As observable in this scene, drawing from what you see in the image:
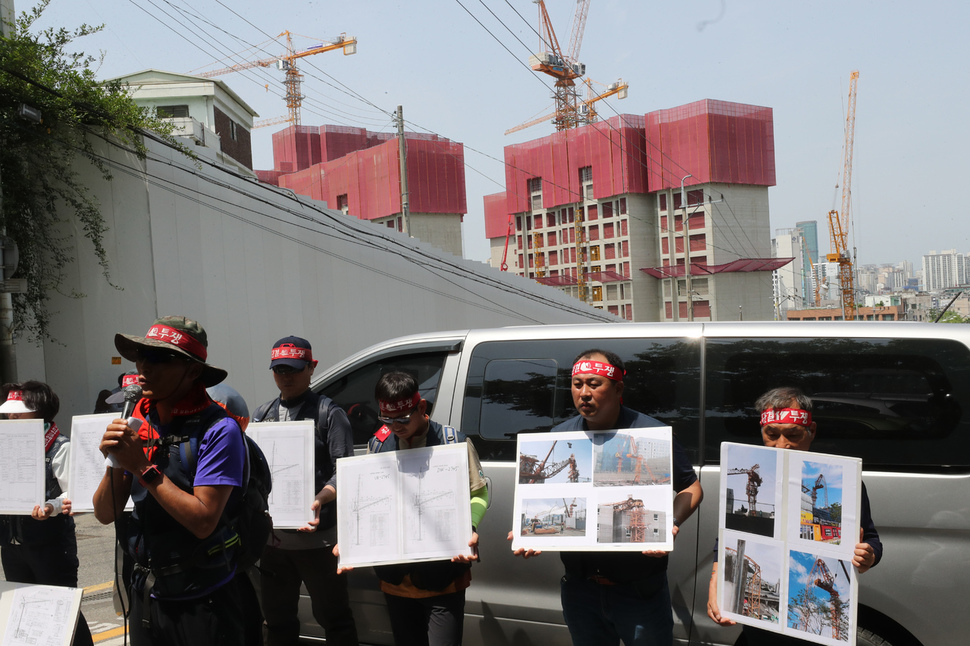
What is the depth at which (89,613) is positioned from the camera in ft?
18.9

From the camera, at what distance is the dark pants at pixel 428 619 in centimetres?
319

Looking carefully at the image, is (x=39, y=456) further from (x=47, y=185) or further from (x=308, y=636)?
(x=47, y=185)

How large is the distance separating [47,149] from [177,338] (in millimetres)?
12918

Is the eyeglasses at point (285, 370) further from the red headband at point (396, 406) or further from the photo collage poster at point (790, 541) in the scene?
the photo collage poster at point (790, 541)

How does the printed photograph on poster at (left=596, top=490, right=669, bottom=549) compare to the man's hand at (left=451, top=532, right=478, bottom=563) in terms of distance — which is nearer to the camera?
the printed photograph on poster at (left=596, top=490, right=669, bottom=549)

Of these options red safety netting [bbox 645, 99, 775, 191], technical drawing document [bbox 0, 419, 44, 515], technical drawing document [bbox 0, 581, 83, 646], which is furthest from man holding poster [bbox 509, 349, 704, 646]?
red safety netting [bbox 645, 99, 775, 191]

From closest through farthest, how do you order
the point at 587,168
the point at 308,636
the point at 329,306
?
1. the point at 308,636
2. the point at 329,306
3. the point at 587,168

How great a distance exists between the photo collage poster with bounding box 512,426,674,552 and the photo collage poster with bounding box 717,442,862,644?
0.24 m

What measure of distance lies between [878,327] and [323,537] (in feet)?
9.75

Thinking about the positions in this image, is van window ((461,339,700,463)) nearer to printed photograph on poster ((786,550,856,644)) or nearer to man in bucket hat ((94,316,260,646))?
printed photograph on poster ((786,550,856,644))

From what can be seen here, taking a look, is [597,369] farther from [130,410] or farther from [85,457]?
[85,457]

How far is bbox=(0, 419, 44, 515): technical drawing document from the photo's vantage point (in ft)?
12.1

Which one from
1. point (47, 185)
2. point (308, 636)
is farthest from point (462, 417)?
point (47, 185)

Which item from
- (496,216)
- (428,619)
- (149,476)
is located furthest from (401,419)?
(496,216)
